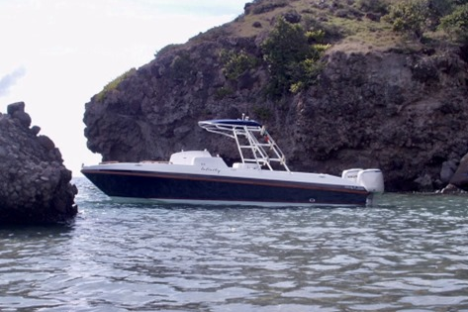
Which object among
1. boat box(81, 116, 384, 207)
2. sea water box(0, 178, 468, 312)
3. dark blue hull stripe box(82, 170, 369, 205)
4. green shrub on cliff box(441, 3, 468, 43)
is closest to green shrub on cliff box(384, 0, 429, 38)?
green shrub on cliff box(441, 3, 468, 43)

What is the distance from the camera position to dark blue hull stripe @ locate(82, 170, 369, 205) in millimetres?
28500

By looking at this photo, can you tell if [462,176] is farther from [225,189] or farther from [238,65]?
[238,65]

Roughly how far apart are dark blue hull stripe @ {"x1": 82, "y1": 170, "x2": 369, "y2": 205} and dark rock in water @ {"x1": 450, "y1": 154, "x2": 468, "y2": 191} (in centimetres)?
1279

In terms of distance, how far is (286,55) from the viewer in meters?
50.3

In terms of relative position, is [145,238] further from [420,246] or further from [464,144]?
[464,144]

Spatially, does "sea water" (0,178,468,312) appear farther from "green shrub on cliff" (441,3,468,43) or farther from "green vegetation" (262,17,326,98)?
"green shrub on cliff" (441,3,468,43)

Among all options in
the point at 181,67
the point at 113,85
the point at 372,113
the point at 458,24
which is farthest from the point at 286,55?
the point at 113,85

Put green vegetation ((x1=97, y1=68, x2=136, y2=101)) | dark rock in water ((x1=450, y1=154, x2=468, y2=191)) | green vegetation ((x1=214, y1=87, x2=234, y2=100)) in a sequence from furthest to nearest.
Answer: green vegetation ((x1=97, y1=68, x2=136, y2=101)) < green vegetation ((x1=214, y1=87, x2=234, y2=100)) < dark rock in water ((x1=450, y1=154, x2=468, y2=191))

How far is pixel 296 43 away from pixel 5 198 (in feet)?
117

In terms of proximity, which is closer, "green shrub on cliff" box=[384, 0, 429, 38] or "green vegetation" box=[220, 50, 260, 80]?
"green shrub on cliff" box=[384, 0, 429, 38]

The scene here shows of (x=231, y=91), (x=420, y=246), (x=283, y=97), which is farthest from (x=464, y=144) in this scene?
(x=420, y=246)

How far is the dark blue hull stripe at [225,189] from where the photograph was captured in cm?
2850

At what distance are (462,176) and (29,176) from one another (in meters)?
28.8

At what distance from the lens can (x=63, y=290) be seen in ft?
32.1
